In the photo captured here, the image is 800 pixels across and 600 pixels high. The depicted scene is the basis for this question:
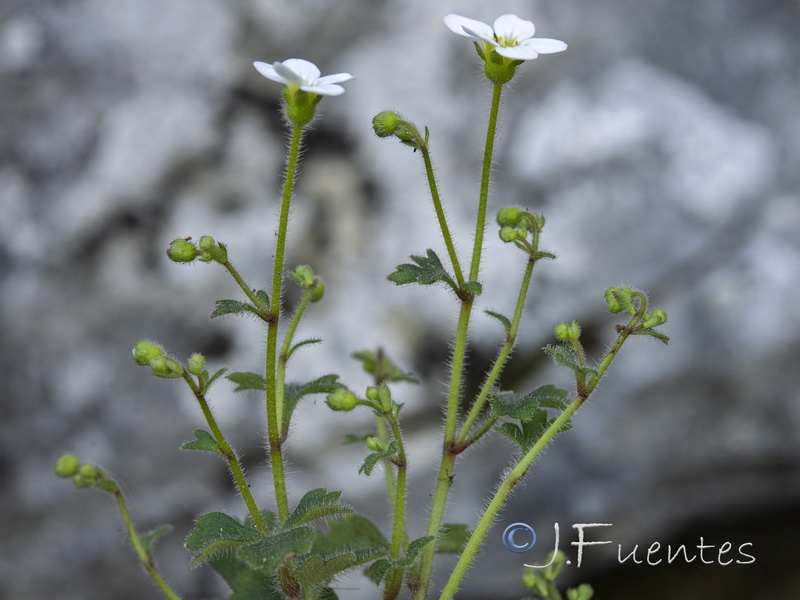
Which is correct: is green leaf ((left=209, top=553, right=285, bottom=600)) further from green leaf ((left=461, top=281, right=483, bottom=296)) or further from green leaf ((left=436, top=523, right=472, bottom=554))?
green leaf ((left=461, top=281, right=483, bottom=296))

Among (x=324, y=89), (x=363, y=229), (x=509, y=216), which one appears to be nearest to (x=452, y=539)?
(x=509, y=216)

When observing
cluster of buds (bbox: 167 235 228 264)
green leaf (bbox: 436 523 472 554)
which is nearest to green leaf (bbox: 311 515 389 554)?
green leaf (bbox: 436 523 472 554)

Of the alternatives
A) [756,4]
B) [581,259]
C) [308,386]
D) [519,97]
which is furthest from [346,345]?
[756,4]

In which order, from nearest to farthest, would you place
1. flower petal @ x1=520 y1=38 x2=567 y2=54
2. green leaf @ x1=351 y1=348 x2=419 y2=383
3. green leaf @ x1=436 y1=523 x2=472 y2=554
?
flower petal @ x1=520 y1=38 x2=567 y2=54
green leaf @ x1=436 y1=523 x2=472 y2=554
green leaf @ x1=351 y1=348 x2=419 y2=383

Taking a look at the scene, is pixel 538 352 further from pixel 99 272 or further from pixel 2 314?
pixel 2 314

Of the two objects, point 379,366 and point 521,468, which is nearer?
point 521,468

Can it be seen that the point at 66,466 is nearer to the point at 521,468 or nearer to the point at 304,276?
the point at 304,276
